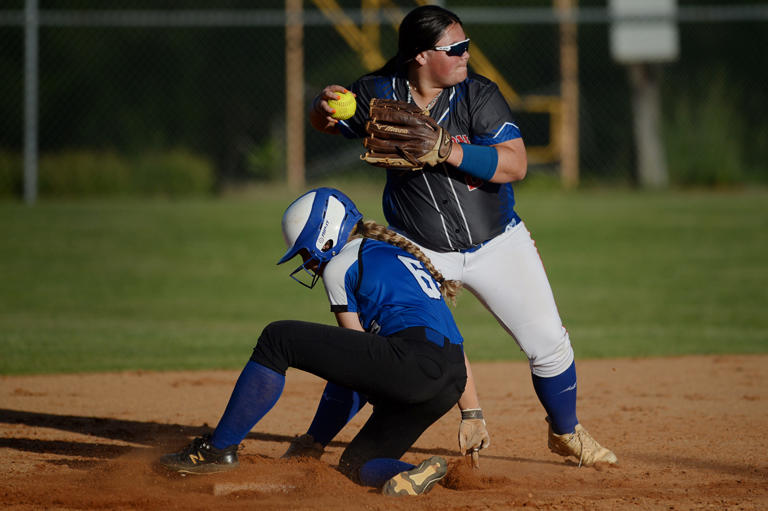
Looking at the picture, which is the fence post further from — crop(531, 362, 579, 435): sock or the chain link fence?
crop(531, 362, 579, 435): sock

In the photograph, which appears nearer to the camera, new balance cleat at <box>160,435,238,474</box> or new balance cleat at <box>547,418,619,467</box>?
new balance cleat at <box>160,435,238,474</box>

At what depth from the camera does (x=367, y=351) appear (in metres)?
3.43

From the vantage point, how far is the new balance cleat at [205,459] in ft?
11.8

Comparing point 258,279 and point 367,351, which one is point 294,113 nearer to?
point 258,279

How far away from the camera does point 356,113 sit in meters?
4.16

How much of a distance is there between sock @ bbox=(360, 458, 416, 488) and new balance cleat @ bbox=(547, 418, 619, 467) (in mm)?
880

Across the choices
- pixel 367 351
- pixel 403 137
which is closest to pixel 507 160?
pixel 403 137

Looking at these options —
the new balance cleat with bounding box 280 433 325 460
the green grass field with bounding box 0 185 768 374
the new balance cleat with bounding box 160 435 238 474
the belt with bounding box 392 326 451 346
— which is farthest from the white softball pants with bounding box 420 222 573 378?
the green grass field with bounding box 0 185 768 374

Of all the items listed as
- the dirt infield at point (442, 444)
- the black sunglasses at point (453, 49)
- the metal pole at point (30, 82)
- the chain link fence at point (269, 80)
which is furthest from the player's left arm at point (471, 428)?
the chain link fence at point (269, 80)

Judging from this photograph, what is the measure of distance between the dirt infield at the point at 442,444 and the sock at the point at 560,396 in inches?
8.8

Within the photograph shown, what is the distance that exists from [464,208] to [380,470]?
1188mm

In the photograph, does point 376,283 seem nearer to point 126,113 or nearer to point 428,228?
point 428,228

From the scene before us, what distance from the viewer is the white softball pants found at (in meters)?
4.05

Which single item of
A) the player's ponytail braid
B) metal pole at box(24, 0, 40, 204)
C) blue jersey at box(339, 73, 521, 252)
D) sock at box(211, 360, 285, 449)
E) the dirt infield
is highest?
metal pole at box(24, 0, 40, 204)
